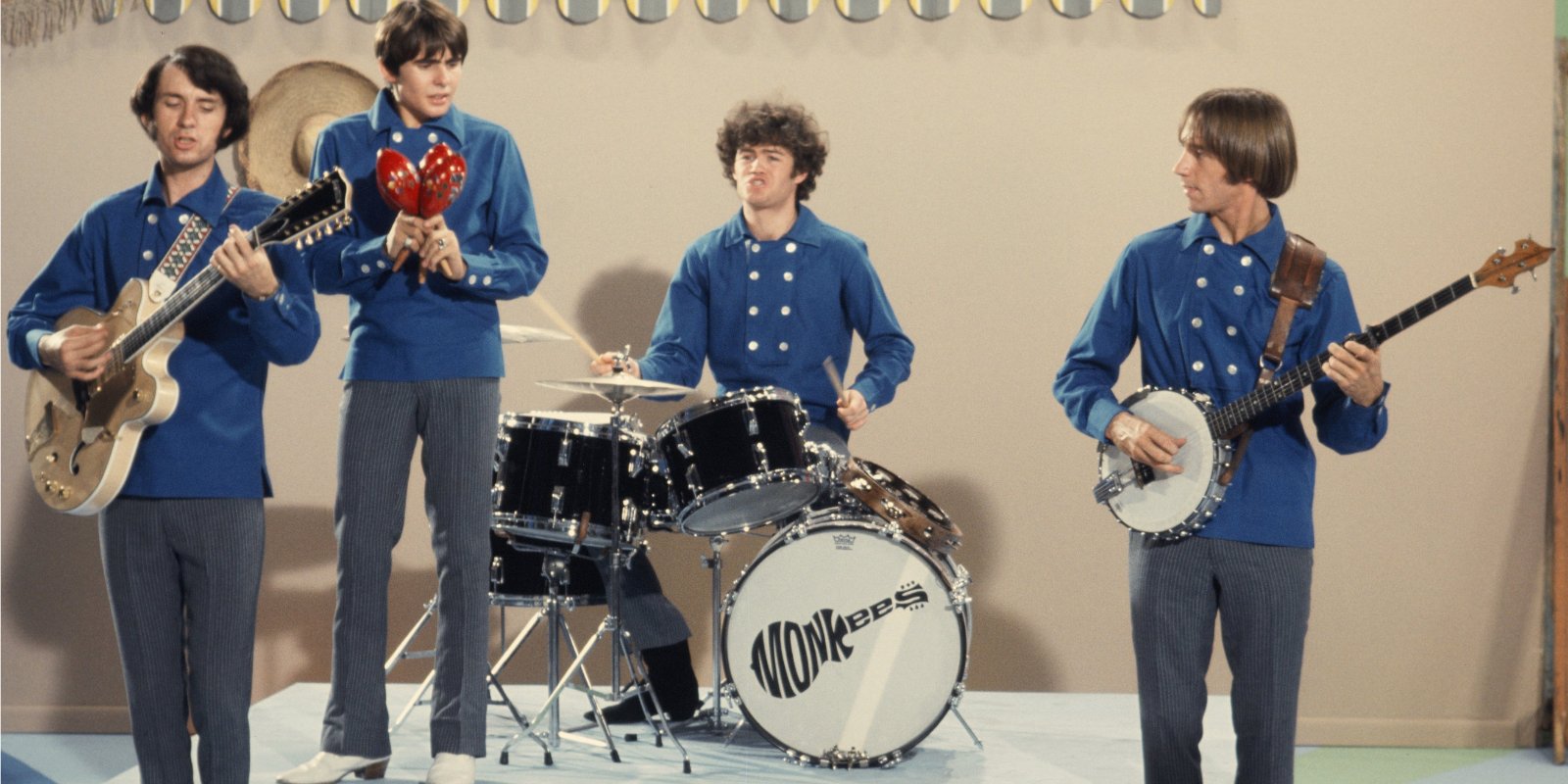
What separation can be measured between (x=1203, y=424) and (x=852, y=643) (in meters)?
1.41

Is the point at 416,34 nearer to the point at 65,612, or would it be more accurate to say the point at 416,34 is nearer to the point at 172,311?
the point at 172,311

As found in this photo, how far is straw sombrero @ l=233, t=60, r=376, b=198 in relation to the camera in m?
5.46

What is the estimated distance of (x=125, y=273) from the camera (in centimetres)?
304

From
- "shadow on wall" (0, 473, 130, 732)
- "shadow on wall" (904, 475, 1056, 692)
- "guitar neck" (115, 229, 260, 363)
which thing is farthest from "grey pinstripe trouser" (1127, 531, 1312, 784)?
"shadow on wall" (0, 473, 130, 732)

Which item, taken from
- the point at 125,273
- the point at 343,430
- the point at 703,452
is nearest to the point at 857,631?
the point at 703,452

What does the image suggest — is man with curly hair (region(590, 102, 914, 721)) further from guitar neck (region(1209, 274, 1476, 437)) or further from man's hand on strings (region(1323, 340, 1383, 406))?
man's hand on strings (region(1323, 340, 1383, 406))

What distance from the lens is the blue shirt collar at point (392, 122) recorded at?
334 cm

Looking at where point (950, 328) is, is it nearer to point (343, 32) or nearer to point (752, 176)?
point (752, 176)

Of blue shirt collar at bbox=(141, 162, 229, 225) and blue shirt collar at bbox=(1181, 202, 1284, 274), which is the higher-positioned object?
blue shirt collar at bbox=(141, 162, 229, 225)

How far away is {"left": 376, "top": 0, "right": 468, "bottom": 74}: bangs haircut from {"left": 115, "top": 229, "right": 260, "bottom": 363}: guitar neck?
602mm

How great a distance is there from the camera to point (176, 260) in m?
2.96

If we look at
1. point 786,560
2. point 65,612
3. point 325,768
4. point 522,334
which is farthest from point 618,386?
point 65,612

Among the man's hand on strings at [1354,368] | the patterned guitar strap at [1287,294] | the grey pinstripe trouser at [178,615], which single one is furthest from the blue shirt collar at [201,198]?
the man's hand on strings at [1354,368]

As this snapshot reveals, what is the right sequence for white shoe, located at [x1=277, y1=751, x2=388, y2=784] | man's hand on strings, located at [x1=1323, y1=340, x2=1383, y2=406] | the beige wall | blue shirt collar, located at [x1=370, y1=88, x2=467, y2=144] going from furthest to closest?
the beige wall
blue shirt collar, located at [x1=370, y1=88, x2=467, y2=144]
white shoe, located at [x1=277, y1=751, x2=388, y2=784]
man's hand on strings, located at [x1=1323, y1=340, x2=1383, y2=406]
